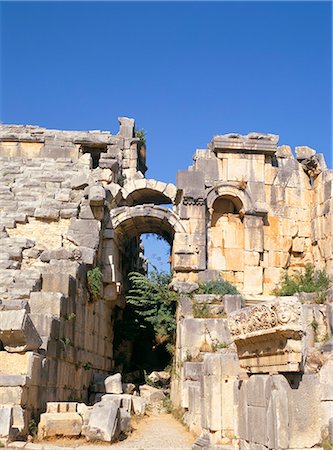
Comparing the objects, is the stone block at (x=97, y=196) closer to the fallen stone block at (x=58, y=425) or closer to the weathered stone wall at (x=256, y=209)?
the weathered stone wall at (x=256, y=209)

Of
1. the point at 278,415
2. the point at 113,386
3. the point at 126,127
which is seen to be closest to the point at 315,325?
the point at 113,386

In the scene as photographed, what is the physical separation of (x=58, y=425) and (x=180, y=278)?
26.1 feet

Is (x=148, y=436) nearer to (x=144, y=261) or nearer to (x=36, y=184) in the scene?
(x=36, y=184)

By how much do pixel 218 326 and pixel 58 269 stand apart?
4.37 meters

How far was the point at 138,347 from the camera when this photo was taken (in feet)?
71.7

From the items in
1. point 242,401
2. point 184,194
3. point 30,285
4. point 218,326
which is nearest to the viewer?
point 242,401

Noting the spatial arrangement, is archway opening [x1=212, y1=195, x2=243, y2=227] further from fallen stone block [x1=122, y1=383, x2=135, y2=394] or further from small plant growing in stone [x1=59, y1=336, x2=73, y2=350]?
small plant growing in stone [x1=59, y1=336, x2=73, y2=350]

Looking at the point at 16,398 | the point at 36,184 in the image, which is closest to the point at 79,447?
the point at 16,398

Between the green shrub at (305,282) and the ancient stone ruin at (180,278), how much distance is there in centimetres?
34

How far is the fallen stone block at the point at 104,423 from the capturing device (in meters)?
11.6

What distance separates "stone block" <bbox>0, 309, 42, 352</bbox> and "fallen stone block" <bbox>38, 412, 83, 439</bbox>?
1.36 meters

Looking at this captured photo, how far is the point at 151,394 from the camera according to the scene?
→ 17.4 metres

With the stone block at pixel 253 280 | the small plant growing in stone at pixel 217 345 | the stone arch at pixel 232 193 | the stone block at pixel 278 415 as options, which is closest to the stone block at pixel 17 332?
the small plant growing in stone at pixel 217 345

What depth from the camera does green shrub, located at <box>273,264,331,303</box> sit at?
1858 cm
